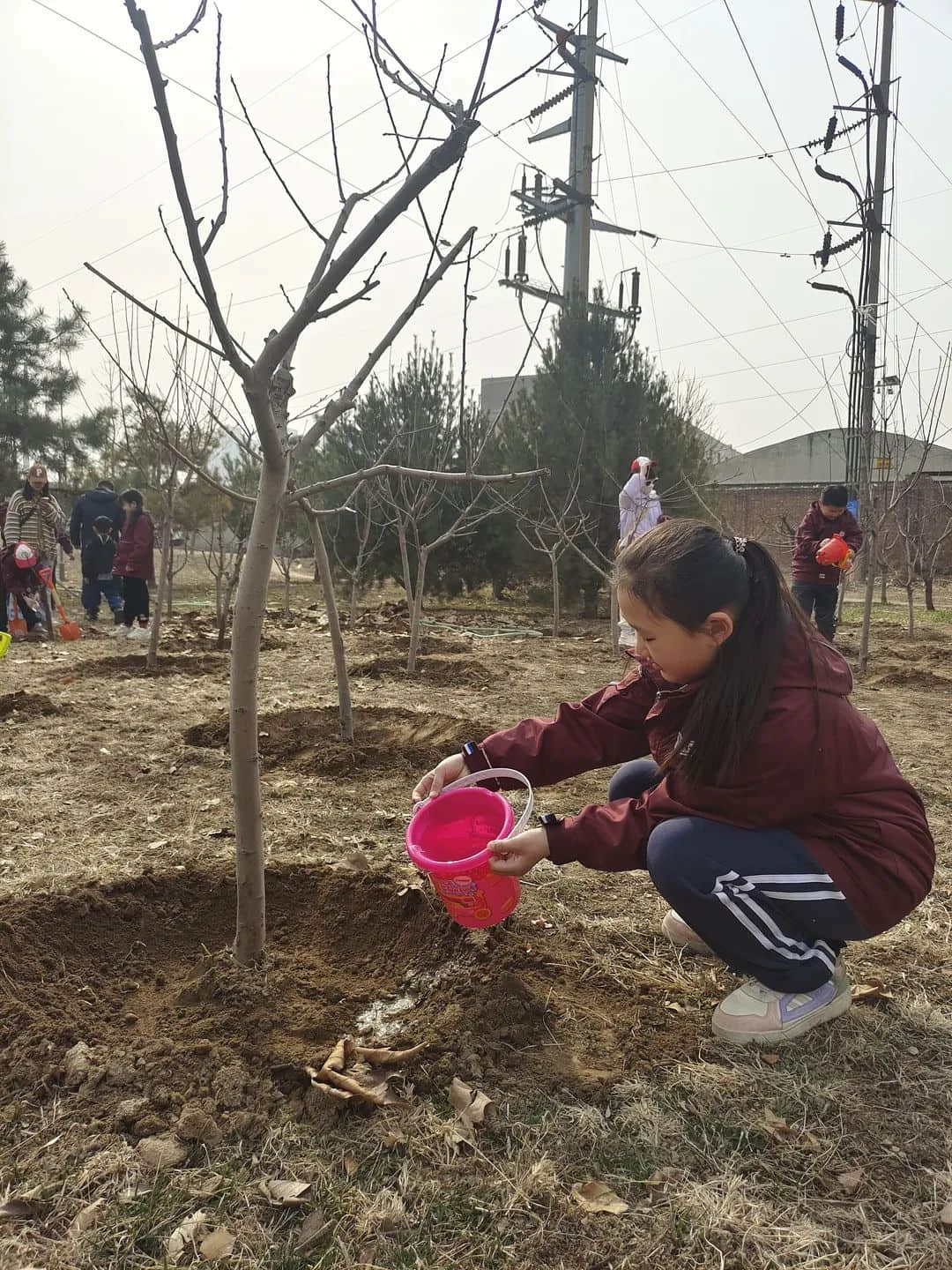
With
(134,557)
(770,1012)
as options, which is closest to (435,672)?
(134,557)

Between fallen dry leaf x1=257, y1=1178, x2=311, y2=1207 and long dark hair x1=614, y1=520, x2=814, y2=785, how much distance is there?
40.4 inches

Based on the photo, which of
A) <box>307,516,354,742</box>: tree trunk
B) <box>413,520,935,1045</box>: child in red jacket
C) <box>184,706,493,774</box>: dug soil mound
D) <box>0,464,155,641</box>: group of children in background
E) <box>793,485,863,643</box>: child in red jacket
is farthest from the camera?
<box>0,464,155,641</box>: group of children in background

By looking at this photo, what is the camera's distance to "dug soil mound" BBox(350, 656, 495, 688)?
642cm

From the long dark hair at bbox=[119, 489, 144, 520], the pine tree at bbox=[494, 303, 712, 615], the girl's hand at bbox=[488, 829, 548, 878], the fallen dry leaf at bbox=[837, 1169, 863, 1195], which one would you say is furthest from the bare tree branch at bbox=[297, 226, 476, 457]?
the pine tree at bbox=[494, 303, 712, 615]

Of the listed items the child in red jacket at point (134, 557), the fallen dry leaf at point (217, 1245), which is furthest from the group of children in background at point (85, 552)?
the fallen dry leaf at point (217, 1245)

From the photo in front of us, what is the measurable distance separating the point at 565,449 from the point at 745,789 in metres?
11.0

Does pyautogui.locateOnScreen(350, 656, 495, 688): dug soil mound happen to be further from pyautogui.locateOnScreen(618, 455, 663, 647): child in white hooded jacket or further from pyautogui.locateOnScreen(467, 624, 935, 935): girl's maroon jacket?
pyautogui.locateOnScreen(467, 624, 935, 935): girl's maroon jacket

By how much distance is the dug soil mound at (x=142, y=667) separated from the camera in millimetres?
6434

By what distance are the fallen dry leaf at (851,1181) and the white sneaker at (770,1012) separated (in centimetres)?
36

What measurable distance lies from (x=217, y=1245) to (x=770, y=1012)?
3.83 feet

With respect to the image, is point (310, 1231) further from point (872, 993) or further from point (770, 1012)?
point (872, 993)

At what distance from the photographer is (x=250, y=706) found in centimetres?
193

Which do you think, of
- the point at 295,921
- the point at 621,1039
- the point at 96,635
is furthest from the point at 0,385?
the point at 621,1039

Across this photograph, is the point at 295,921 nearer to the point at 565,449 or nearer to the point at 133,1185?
the point at 133,1185
